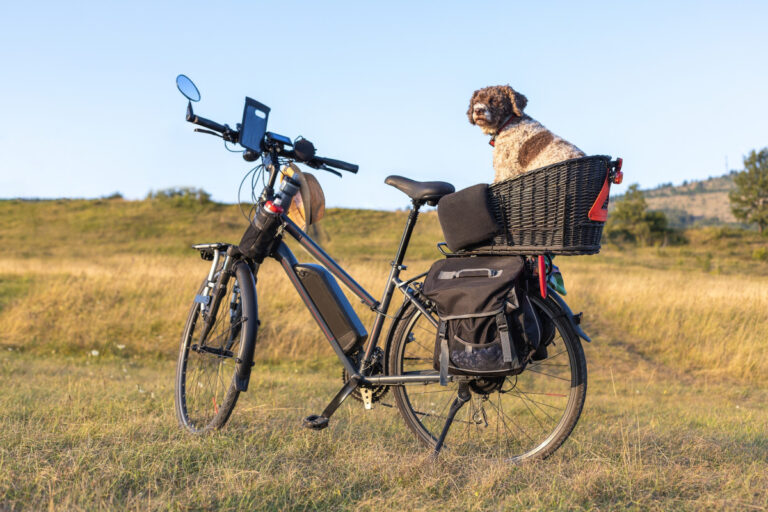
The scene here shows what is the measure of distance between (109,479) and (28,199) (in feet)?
156

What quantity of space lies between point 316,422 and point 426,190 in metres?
1.35

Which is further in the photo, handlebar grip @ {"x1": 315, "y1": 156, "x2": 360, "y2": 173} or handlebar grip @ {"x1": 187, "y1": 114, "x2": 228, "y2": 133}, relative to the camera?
handlebar grip @ {"x1": 315, "y1": 156, "x2": 360, "y2": 173}

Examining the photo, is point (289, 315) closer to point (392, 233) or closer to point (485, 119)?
point (485, 119)

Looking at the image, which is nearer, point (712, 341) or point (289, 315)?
point (712, 341)

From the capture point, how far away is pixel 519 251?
2918 mm

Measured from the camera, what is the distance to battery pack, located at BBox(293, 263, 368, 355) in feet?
11.2

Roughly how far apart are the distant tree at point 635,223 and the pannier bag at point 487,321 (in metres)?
Answer: 43.2

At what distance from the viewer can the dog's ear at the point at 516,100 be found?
10.3 ft

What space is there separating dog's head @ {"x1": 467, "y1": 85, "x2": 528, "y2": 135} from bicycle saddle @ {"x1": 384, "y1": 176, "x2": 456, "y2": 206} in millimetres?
394

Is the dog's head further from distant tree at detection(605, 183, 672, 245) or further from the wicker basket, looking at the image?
distant tree at detection(605, 183, 672, 245)

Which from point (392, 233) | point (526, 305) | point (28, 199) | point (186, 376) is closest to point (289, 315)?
point (186, 376)

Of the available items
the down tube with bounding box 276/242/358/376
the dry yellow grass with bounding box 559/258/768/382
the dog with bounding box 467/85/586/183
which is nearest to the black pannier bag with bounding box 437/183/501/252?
the dog with bounding box 467/85/586/183

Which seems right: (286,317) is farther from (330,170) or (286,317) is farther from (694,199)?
(694,199)

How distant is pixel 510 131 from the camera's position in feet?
10.3
